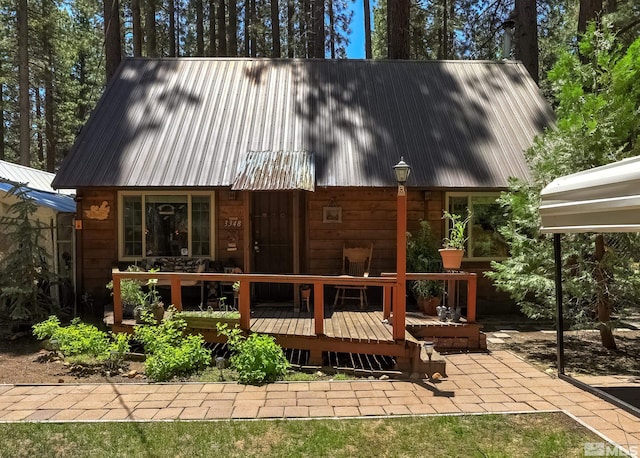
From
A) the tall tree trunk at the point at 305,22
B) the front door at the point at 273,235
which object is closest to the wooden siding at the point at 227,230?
the front door at the point at 273,235

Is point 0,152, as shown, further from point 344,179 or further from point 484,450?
point 484,450

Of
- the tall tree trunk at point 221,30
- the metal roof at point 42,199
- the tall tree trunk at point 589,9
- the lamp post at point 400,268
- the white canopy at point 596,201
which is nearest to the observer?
the white canopy at point 596,201

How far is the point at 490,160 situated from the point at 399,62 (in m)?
4.01

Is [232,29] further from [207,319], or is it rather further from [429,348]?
[429,348]

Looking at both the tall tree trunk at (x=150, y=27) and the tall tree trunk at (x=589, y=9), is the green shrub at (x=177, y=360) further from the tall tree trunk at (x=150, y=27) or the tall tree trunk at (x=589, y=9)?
the tall tree trunk at (x=150, y=27)

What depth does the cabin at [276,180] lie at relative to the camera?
26.8ft

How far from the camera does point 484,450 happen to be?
3.60 m

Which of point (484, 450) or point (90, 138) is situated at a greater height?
point (90, 138)

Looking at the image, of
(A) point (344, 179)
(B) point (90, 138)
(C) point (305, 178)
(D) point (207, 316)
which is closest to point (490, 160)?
(A) point (344, 179)

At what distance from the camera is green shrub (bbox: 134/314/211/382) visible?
208 inches

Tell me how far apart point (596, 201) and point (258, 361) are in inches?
148

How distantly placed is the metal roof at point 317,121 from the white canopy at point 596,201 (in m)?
3.13

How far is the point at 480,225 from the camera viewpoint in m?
8.66

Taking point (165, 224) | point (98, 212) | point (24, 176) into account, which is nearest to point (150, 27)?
point (24, 176)
